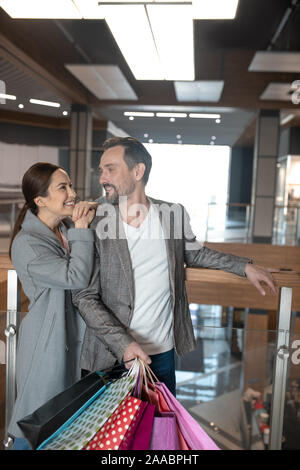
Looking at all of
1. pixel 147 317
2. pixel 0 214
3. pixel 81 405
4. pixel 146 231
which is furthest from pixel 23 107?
pixel 81 405

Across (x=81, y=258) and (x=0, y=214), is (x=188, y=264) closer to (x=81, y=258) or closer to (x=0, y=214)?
(x=81, y=258)

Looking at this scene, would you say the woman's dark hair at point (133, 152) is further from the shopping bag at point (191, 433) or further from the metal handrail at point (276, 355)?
the shopping bag at point (191, 433)

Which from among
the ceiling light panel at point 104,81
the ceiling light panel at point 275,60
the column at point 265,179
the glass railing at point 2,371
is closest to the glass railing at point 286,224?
the column at point 265,179

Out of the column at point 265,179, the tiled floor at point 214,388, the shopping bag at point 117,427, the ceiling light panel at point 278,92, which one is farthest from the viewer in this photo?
the column at point 265,179

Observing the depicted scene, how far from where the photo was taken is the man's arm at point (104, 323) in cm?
101

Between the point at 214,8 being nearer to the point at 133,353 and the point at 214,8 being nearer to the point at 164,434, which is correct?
the point at 133,353

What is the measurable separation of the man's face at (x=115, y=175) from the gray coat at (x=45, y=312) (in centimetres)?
22

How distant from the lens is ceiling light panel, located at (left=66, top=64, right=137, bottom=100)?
123 inches

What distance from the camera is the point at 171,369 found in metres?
1.27

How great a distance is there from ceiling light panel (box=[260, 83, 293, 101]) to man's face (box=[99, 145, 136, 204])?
11.1 feet

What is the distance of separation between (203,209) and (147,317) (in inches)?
61.6

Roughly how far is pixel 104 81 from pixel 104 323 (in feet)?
8.48

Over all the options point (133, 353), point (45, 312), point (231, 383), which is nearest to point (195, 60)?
point (231, 383)

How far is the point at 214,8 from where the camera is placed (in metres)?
2.64
